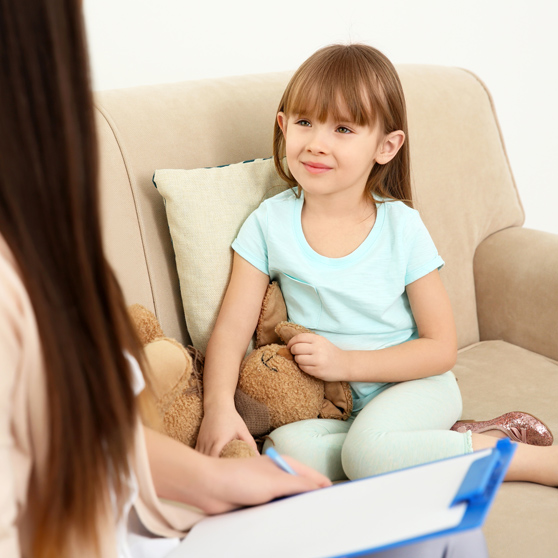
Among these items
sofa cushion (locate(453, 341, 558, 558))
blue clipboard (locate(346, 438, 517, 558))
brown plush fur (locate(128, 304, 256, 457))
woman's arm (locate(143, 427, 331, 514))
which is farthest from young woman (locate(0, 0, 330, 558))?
sofa cushion (locate(453, 341, 558, 558))

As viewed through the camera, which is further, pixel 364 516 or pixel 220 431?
pixel 220 431

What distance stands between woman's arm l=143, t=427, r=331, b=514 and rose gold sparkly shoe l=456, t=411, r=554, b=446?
58 centimetres

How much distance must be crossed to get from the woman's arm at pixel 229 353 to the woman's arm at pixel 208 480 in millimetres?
318

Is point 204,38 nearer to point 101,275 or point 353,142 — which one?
point 353,142

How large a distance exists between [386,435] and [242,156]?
2.17 ft

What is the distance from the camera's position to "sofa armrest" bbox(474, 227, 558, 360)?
5.00 feet

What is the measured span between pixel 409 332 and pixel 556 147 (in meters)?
1.79

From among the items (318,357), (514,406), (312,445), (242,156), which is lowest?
(514,406)

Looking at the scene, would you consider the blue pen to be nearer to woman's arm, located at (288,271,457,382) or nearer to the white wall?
woman's arm, located at (288,271,457,382)

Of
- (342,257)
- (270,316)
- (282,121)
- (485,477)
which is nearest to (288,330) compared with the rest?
(270,316)

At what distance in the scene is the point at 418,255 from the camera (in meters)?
1.22

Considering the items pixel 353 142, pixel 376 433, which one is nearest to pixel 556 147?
pixel 353 142

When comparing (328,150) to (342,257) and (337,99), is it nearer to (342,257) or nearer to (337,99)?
(337,99)

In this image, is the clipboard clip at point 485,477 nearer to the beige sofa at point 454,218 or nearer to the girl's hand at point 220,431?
the beige sofa at point 454,218
